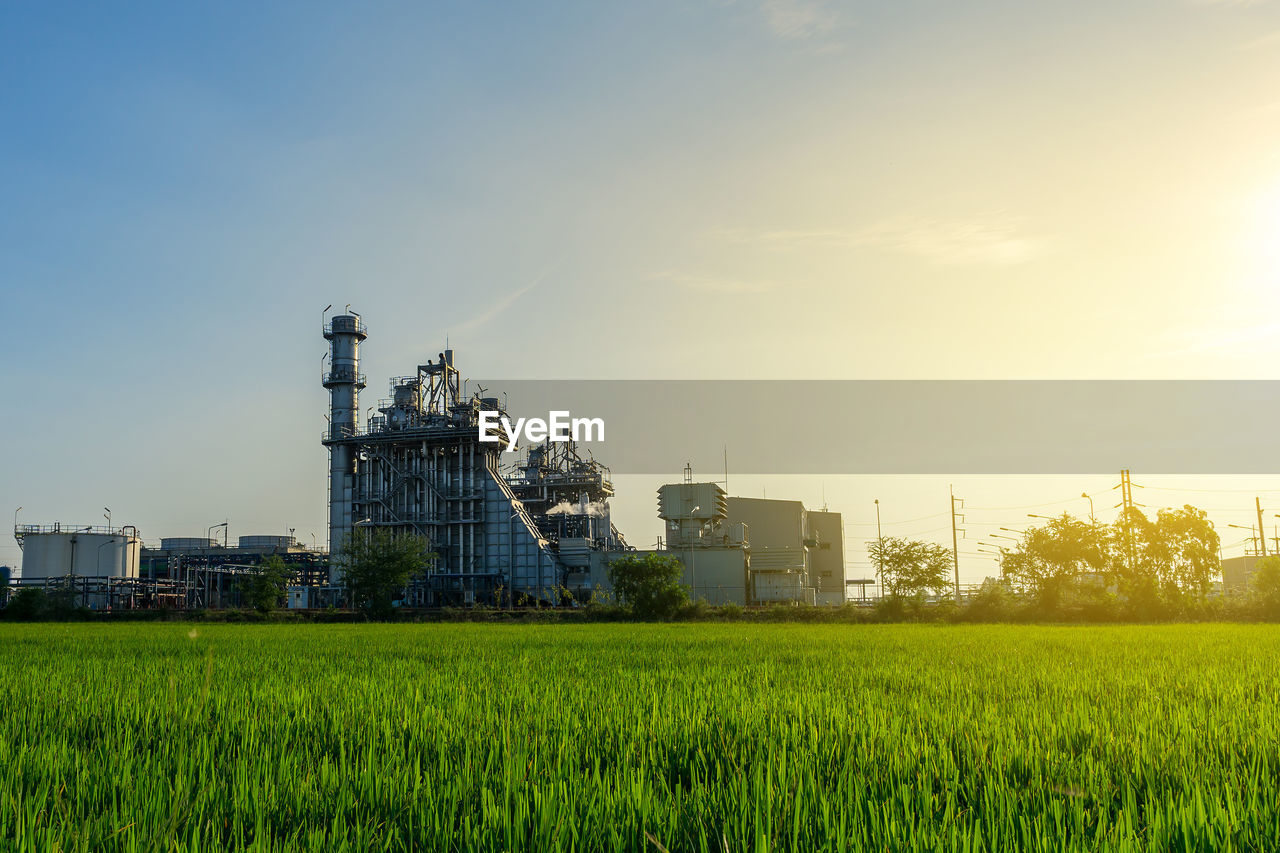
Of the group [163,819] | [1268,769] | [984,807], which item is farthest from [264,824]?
[1268,769]

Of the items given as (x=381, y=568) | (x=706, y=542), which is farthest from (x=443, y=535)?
(x=706, y=542)

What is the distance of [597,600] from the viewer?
54.6m

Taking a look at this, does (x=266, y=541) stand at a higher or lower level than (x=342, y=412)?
lower

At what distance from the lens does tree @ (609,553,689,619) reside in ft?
158

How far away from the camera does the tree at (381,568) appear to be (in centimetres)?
5622

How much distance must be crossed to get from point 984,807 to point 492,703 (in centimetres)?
461

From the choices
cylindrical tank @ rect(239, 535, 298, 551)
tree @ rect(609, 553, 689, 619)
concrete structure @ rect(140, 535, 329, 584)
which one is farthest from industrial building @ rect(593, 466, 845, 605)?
cylindrical tank @ rect(239, 535, 298, 551)

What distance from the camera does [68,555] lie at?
240ft

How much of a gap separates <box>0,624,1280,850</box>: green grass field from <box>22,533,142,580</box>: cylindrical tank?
247 feet

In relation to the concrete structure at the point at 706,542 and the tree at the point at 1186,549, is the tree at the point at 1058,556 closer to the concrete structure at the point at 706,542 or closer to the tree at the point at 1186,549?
the tree at the point at 1186,549

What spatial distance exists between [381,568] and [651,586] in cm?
1946

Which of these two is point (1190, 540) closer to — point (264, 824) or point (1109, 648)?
point (1109, 648)

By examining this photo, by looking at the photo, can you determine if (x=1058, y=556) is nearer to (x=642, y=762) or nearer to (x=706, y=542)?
(x=706, y=542)

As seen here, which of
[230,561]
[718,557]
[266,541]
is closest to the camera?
[718,557]
